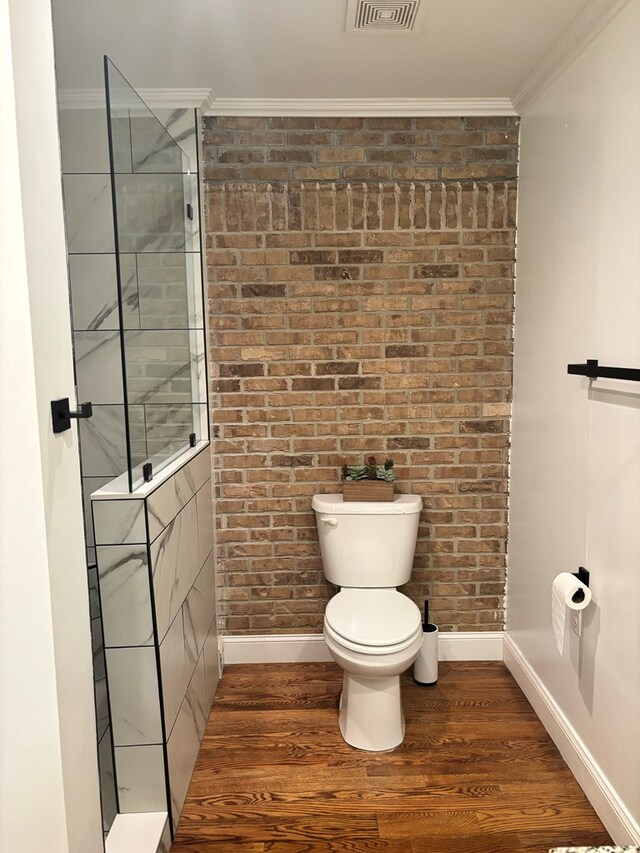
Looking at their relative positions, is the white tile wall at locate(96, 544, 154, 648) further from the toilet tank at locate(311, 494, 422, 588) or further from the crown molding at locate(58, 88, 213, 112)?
the crown molding at locate(58, 88, 213, 112)

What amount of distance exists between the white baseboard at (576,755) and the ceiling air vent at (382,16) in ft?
7.94

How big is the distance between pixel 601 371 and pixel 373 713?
57.4 inches

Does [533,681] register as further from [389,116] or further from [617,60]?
[389,116]

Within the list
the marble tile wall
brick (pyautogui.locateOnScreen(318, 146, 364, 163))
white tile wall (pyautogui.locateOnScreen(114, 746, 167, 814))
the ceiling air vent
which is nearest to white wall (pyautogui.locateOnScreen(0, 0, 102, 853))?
the marble tile wall

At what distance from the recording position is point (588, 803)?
77.1 inches

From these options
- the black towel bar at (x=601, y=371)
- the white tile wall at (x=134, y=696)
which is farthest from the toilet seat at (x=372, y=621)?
the black towel bar at (x=601, y=371)

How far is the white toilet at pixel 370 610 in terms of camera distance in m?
2.13

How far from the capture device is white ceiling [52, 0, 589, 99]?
184 cm

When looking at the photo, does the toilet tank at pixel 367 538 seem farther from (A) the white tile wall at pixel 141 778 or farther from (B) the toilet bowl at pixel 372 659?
(A) the white tile wall at pixel 141 778

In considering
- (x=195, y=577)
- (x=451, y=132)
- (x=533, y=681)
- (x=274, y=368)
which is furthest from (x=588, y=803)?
(x=451, y=132)

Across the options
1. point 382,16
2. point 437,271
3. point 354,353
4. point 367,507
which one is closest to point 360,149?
point 437,271

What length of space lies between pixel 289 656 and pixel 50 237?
7.48ft

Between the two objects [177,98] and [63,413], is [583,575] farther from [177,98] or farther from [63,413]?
[177,98]

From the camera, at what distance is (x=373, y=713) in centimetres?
223
